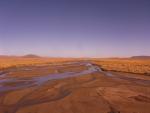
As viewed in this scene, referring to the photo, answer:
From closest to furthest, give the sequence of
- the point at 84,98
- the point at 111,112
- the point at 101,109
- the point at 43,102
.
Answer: the point at 111,112 → the point at 101,109 → the point at 43,102 → the point at 84,98

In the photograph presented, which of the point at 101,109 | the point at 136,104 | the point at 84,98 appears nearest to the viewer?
the point at 101,109

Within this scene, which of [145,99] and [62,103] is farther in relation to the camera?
[145,99]

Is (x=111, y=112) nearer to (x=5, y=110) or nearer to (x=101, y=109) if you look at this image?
(x=101, y=109)

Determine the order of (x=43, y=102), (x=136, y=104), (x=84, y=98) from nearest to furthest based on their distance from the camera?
(x=136, y=104), (x=43, y=102), (x=84, y=98)

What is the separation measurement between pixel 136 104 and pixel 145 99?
1599mm

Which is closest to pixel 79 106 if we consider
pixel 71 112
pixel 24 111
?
pixel 71 112

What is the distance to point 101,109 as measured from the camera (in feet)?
31.4

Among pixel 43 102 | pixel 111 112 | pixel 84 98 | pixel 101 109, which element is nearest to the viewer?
pixel 111 112

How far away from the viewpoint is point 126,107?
988cm

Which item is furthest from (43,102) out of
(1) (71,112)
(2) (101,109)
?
(2) (101,109)

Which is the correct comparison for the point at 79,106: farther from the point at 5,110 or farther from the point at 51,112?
the point at 5,110

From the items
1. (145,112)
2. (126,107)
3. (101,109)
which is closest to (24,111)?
(101,109)

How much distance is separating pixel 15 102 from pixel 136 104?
265 inches

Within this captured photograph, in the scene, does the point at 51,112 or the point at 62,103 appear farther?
the point at 62,103
